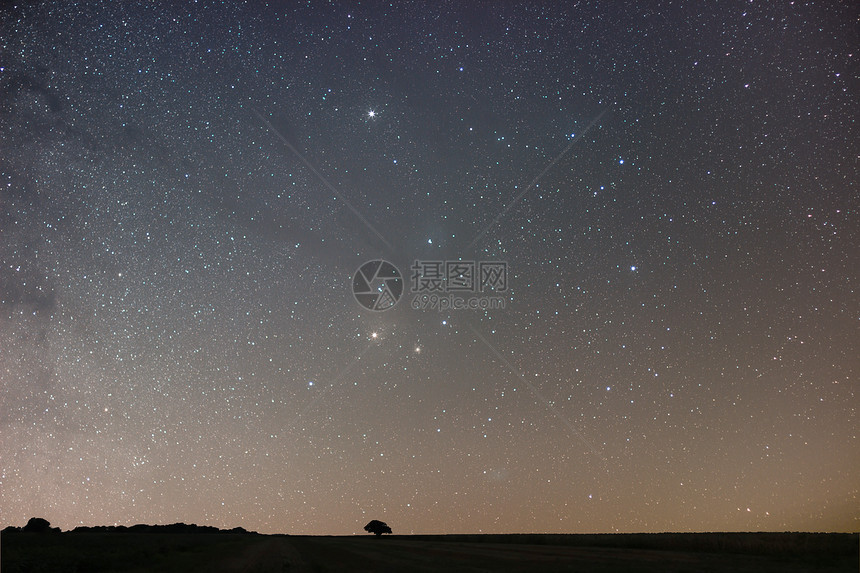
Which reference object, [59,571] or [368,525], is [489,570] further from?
[368,525]

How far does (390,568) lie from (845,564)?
14.8 metres

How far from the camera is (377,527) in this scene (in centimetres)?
7788

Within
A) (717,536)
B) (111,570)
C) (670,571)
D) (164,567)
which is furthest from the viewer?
(717,536)

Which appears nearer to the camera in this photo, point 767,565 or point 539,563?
point 767,565

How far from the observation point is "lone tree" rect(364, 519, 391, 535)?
255ft

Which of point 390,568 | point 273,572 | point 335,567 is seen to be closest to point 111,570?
point 273,572

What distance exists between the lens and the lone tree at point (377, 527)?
77.9 metres

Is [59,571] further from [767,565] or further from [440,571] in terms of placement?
[767,565]

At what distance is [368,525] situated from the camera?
7856 centimetres

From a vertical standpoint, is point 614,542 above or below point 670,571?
below

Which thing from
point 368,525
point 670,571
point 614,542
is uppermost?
point 670,571

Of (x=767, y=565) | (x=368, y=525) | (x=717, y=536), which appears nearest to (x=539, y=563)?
(x=767, y=565)

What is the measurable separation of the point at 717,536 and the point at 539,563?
511 inches

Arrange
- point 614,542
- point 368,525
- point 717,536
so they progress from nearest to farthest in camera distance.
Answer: point 717,536 < point 614,542 < point 368,525
